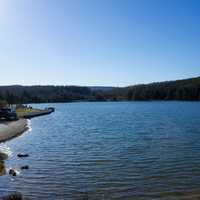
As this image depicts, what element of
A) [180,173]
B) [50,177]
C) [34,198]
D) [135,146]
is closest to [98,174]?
[50,177]

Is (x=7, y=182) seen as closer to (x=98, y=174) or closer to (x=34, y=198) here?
(x=34, y=198)

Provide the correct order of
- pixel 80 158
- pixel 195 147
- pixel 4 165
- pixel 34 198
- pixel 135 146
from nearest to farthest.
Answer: pixel 34 198
pixel 4 165
pixel 80 158
pixel 195 147
pixel 135 146

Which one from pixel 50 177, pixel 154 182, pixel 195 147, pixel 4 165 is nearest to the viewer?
pixel 154 182

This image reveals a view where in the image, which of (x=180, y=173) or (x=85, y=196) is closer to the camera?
(x=85, y=196)

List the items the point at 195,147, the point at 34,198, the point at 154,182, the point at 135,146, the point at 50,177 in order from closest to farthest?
the point at 34,198, the point at 154,182, the point at 50,177, the point at 195,147, the point at 135,146

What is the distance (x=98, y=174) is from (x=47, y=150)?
42.5ft

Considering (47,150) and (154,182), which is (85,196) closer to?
(154,182)

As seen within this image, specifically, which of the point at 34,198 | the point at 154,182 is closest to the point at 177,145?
the point at 154,182

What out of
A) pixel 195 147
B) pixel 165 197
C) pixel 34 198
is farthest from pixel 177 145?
pixel 34 198

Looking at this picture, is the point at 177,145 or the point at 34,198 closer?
the point at 34,198

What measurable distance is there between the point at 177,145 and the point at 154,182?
1519 cm

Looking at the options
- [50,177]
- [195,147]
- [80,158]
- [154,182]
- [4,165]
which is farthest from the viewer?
[195,147]

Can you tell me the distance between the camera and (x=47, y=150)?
35625mm

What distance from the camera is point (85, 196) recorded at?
18438mm
